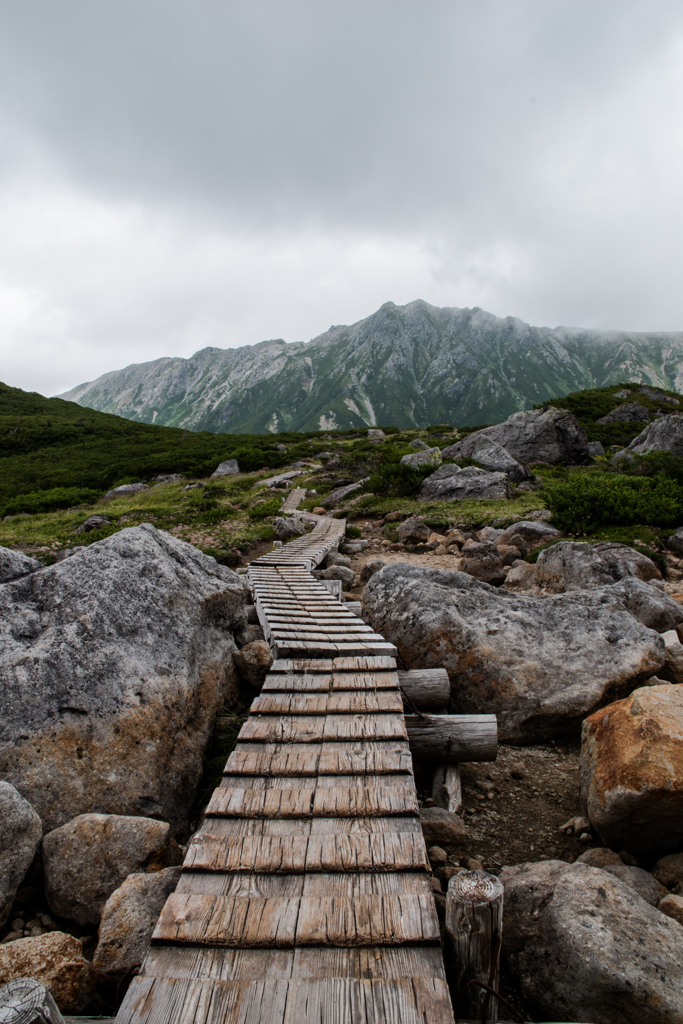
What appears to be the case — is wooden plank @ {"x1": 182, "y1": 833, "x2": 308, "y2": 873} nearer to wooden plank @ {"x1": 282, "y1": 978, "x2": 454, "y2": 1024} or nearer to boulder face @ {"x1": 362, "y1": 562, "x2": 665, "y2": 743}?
wooden plank @ {"x1": 282, "y1": 978, "x2": 454, "y2": 1024}

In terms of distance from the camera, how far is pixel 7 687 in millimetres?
3955

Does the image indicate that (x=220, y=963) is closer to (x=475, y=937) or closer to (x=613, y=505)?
(x=475, y=937)

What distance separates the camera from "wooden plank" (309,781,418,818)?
10.3 feet

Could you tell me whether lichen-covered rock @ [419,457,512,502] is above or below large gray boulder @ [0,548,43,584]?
below

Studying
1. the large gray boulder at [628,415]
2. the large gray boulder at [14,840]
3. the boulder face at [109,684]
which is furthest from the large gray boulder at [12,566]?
the large gray boulder at [628,415]

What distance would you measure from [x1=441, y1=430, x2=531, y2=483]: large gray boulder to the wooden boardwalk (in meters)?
24.1

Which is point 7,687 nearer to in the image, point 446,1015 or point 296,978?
point 296,978

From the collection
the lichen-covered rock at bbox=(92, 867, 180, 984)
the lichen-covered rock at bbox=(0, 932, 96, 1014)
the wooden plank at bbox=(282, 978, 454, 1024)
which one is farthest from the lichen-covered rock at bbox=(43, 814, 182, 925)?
the wooden plank at bbox=(282, 978, 454, 1024)

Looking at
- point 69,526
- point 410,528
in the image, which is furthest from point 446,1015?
point 69,526

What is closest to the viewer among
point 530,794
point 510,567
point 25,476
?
point 530,794

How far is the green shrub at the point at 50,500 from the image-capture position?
79.1ft

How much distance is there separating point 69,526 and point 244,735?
58.7 feet

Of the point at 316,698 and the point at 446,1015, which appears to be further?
the point at 316,698

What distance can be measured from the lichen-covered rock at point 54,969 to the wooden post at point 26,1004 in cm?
93
